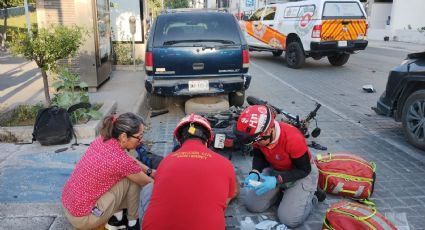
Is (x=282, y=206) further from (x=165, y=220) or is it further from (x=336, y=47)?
(x=336, y=47)

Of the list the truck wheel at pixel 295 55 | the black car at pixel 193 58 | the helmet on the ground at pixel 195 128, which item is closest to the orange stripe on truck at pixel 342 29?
the truck wheel at pixel 295 55

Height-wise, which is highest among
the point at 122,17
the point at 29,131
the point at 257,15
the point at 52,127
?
the point at 257,15

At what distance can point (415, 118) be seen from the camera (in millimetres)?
5238

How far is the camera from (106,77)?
342 inches

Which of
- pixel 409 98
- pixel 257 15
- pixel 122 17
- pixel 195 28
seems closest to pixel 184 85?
pixel 195 28

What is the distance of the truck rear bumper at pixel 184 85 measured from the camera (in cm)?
632

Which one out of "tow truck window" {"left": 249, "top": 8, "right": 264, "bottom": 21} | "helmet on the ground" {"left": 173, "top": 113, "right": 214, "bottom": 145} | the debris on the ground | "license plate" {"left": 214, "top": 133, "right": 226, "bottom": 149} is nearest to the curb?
"license plate" {"left": 214, "top": 133, "right": 226, "bottom": 149}

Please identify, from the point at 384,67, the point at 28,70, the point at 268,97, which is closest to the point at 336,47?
the point at 384,67

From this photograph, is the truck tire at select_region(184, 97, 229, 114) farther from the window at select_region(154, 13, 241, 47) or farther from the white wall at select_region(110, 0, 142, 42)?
the white wall at select_region(110, 0, 142, 42)

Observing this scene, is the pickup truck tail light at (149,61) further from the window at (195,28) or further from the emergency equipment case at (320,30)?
the emergency equipment case at (320,30)

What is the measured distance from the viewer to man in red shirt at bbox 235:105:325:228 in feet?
10.0

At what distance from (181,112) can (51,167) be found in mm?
3167

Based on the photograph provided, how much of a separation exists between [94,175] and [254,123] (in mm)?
1266

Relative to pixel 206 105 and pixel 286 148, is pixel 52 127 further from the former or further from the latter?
pixel 286 148
